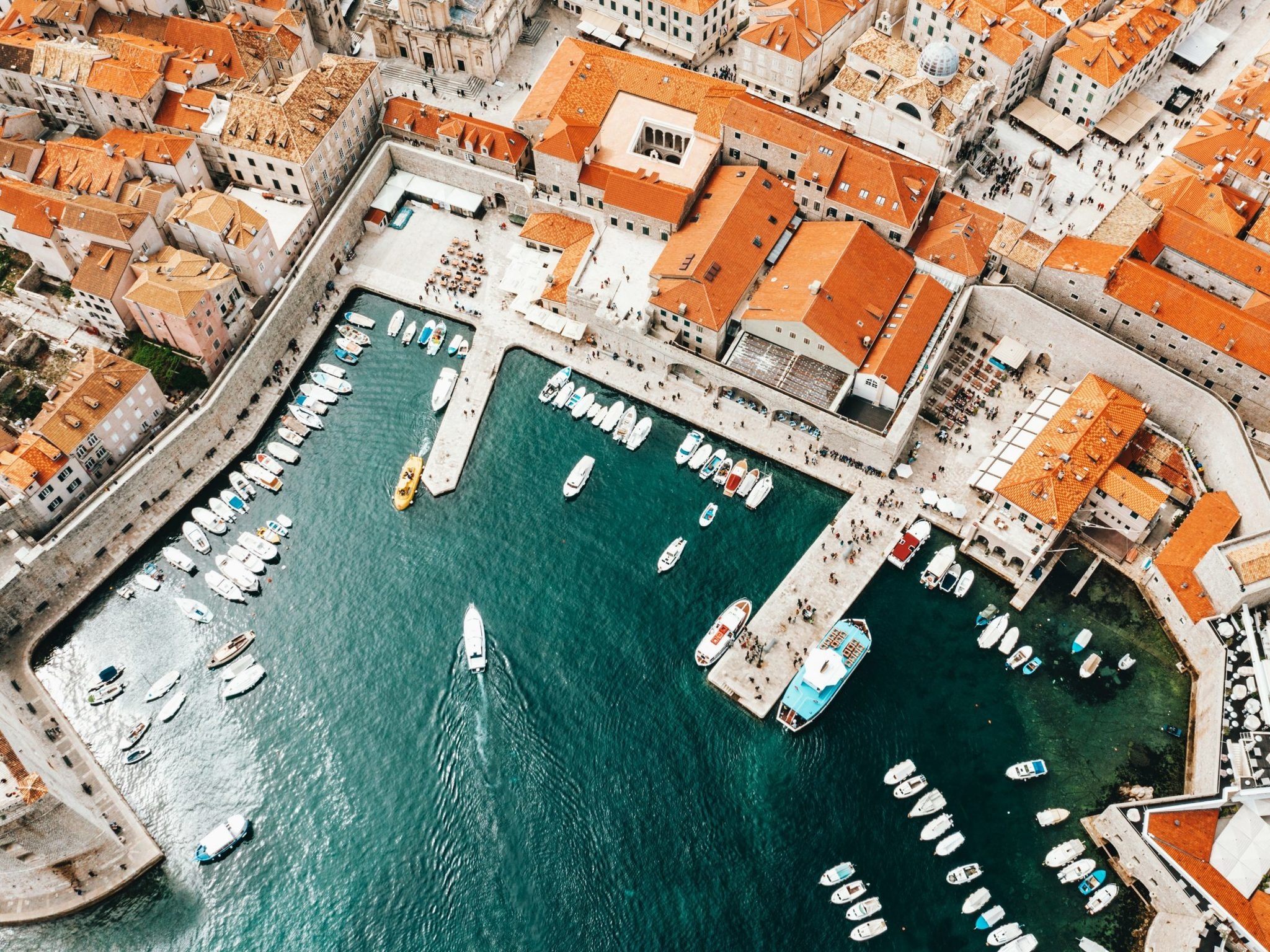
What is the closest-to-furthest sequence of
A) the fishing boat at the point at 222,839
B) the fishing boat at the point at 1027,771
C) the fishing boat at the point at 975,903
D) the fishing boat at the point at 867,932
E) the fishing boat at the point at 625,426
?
the fishing boat at the point at 867,932, the fishing boat at the point at 975,903, the fishing boat at the point at 222,839, the fishing boat at the point at 1027,771, the fishing boat at the point at 625,426

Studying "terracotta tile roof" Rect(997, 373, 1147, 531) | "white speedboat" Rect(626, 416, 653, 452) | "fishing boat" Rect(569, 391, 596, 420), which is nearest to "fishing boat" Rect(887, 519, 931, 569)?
"terracotta tile roof" Rect(997, 373, 1147, 531)

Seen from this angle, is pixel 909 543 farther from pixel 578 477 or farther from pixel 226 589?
pixel 226 589

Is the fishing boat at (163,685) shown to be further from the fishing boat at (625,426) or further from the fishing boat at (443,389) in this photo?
the fishing boat at (625,426)

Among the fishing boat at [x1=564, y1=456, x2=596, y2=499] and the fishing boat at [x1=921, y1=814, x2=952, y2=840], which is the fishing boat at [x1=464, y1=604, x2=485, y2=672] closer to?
the fishing boat at [x1=564, y1=456, x2=596, y2=499]

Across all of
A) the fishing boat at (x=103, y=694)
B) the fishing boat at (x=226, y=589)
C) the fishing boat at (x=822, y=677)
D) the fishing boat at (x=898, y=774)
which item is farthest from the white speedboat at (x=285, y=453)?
the fishing boat at (x=898, y=774)

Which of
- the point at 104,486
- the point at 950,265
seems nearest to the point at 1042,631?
the point at 950,265

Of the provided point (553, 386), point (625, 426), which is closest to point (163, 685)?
point (553, 386)
